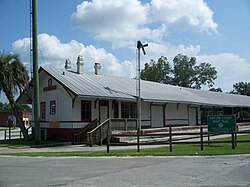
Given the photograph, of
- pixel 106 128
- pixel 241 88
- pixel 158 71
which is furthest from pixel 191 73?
pixel 106 128

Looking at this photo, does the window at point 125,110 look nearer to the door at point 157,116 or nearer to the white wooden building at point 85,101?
the white wooden building at point 85,101

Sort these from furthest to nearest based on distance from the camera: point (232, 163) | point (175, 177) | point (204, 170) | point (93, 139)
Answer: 1. point (93, 139)
2. point (232, 163)
3. point (204, 170)
4. point (175, 177)

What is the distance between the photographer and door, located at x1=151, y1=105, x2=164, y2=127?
117 ft

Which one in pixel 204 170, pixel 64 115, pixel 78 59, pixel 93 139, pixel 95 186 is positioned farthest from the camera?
pixel 78 59

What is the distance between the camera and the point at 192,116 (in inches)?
1662

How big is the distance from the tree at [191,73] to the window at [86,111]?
2478 inches

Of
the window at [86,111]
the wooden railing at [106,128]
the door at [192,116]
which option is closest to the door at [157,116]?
the wooden railing at [106,128]

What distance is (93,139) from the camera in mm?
26547

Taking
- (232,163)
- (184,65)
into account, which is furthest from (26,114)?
(232,163)

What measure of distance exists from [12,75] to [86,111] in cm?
639

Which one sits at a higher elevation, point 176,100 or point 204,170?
point 176,100

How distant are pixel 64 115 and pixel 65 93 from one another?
1747 mm

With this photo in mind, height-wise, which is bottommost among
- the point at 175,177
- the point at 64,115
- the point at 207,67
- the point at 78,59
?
the point at 175,177

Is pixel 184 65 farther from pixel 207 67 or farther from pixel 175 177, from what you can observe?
pixel 175 177
